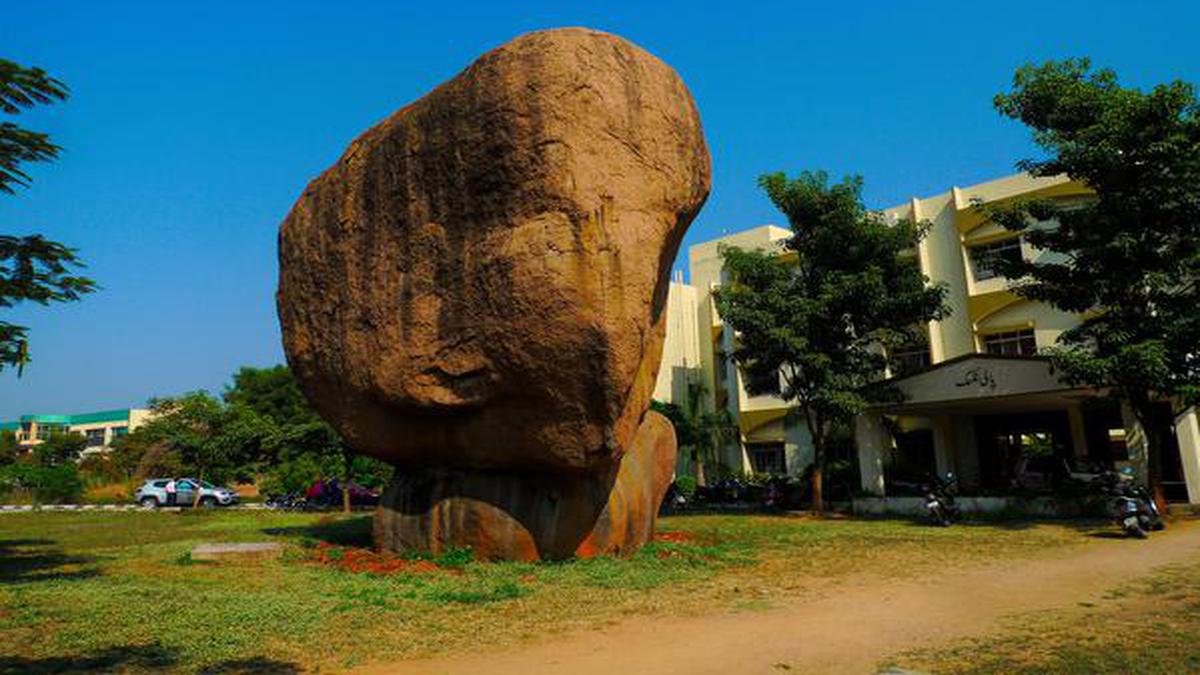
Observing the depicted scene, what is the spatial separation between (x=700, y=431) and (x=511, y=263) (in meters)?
25.0

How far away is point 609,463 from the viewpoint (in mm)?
10719

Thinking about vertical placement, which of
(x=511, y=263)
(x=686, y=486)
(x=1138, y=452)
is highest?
(x=511, y=263)

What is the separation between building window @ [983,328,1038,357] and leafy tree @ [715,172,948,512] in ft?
24.6

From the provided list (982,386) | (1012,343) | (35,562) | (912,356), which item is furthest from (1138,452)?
(35,562)

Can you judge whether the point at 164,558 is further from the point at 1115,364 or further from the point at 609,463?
the point at 1115,364

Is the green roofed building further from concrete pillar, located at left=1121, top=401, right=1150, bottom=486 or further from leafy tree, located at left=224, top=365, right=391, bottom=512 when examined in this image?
concrete pillar, located at left=1121, top=401, right=1150, bottom=486

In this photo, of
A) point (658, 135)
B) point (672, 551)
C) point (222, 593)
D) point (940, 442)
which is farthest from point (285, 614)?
point (940, 442)

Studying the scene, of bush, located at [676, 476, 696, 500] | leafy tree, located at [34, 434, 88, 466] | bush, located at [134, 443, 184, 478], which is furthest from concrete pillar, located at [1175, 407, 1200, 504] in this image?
leafy tree, located at [34, 434, 88, 466]

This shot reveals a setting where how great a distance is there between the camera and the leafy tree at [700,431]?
1304 inches

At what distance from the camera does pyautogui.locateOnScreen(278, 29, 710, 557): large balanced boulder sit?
921 centimetres

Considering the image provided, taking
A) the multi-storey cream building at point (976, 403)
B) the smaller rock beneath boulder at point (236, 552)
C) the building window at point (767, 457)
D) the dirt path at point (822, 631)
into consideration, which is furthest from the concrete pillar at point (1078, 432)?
the smaller rock beneath boulder at point (236, 552)

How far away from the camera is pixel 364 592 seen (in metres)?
8.80

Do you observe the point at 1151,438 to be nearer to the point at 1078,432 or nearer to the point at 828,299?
the point at 828,299

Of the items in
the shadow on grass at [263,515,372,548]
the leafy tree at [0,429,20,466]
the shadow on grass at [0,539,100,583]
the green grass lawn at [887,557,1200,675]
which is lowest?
the green grass lawn at [887,557,1200,675]
